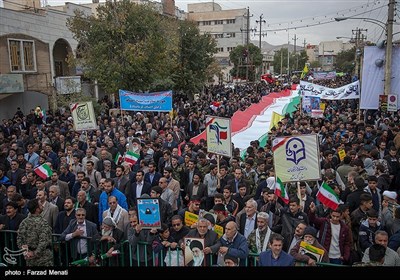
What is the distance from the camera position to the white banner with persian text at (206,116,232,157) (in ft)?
29.1

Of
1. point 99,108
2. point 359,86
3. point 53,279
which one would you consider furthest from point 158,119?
point 53,279

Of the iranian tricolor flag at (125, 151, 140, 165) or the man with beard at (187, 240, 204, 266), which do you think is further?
the iranian tricolor flag at (125, 151, 140, 165)

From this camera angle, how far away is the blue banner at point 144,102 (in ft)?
52.2

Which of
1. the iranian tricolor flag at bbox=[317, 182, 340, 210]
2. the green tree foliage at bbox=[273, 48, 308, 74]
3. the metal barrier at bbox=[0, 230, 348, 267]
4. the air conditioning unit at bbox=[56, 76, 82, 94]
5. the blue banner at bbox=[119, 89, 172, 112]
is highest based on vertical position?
the green tree foliage at bbox=[273, 48, 308, 74]

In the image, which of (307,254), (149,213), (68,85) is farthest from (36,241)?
(68,85)

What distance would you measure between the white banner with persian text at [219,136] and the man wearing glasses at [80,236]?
154 inches

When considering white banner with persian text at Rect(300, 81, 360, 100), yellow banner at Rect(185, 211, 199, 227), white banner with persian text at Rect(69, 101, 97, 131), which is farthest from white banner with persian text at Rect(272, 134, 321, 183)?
white banner with persian text at Rect(300, 81, 360, 100)

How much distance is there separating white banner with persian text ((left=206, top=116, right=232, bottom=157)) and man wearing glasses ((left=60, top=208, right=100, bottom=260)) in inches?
154

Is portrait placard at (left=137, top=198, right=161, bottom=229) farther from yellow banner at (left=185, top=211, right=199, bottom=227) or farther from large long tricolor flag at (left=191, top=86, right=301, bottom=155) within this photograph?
large long tricolor flag at (left=191, top=86, right=301, bottom=155)

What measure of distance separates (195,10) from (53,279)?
308 ft

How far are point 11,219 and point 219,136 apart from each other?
4643 millimetres

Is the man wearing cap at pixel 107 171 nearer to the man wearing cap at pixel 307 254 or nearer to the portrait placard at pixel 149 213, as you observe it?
the portrait placard at pixel 149 213

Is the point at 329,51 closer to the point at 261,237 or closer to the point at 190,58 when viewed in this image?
the point at 190,58

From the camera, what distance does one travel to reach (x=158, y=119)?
18281 mm
